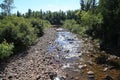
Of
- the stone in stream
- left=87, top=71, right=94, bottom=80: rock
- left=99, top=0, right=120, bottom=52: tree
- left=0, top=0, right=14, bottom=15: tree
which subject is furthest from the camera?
left=0, top=0, right=14, bottom=15: tree

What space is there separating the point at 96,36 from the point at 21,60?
26377 millimetres

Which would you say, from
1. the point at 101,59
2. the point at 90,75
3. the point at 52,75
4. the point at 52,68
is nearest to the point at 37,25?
the point at 101,59

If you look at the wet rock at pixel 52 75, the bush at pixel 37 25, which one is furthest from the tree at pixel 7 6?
the wet rock at pixel 52 75

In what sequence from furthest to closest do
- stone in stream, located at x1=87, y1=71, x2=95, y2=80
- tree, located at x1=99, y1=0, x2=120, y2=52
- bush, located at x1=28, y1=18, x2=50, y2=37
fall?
bush, located at x1=28, y1=18, x2=50, y2=37
tree, located at x1=99, y1=0, x2=120, y2=52
stone in stream, located at x1=87, y1=71, x2=95, y2=80

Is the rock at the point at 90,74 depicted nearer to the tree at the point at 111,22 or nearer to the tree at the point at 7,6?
the tree at the point at 111,22

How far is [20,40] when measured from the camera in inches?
1425

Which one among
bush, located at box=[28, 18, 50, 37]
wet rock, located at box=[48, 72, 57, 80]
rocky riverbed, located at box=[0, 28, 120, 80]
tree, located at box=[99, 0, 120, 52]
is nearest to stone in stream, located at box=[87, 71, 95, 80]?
rocky riverbed, located at box=[0, 28, 120, 80]

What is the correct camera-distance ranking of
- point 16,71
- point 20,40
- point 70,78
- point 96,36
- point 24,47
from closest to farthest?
point 70,78 < point 16,71 < point 20,40 < point 24,47 < point 96,36

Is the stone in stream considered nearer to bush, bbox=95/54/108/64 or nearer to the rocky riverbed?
the rocky riverbed

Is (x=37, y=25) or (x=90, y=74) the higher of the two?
(x=37, y=25)

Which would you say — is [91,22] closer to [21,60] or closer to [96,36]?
[96,36]

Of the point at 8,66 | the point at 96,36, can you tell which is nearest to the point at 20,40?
the point at 8,66

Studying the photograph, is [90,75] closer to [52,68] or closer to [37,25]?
[52,68]

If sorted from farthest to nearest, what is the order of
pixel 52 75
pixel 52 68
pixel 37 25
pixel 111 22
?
pixel 37 25, pixel 111 22, pixel 52 68, pixel 52 75
